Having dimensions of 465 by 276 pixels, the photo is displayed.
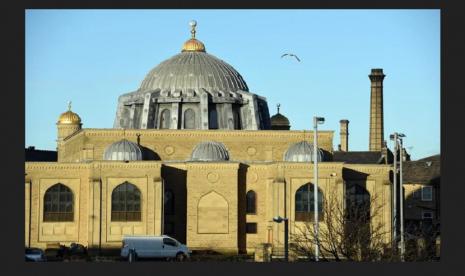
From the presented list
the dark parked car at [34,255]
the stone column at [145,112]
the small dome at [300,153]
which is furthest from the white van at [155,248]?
the stone column at [145,112]

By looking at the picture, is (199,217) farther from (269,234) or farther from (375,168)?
(375,168)

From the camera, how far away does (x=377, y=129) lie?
4601 inches

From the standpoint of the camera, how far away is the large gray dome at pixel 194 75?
3809 inches

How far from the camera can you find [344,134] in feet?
436

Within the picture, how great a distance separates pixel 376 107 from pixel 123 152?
33.2 meters

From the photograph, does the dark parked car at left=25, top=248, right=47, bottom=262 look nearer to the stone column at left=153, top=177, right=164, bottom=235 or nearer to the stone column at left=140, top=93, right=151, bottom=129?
the stone column at left=153, top=177, right=164, bottom=235

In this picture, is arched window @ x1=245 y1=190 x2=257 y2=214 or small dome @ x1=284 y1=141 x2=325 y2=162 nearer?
arched window @ x1=245 y1=190 x2=257 y2=214

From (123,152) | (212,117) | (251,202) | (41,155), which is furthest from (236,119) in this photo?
(41,155)

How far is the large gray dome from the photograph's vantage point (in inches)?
3809

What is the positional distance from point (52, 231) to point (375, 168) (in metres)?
19.6

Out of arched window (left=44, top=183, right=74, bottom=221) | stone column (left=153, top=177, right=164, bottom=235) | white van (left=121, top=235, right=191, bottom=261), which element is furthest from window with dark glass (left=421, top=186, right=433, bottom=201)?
white van (left=121, top=235, right=191, bottom=261)

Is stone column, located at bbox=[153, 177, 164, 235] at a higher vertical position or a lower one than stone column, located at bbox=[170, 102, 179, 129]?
lower

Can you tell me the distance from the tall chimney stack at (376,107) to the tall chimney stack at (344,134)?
13.9 meters

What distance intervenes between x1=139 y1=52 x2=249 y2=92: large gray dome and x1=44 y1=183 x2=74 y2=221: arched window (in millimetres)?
13641
